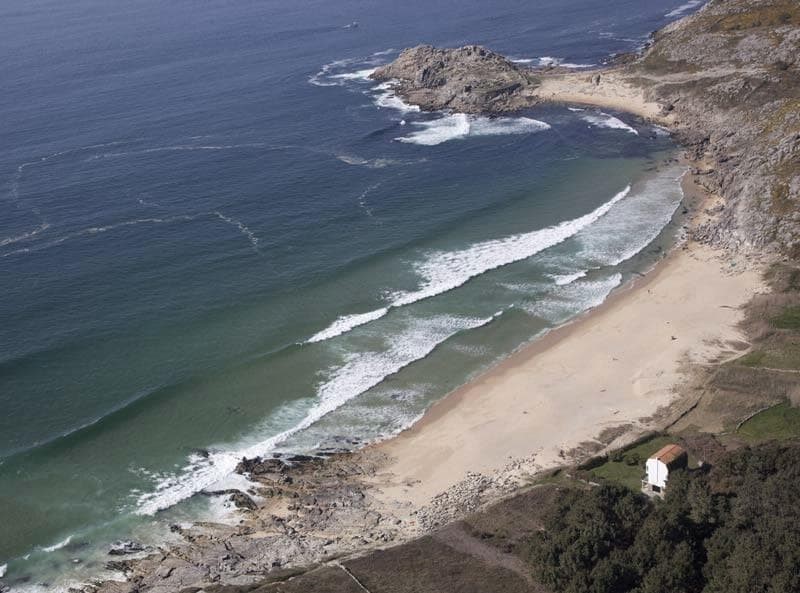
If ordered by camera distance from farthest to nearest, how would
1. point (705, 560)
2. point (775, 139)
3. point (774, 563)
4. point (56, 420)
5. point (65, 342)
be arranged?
point (775, 139) → point (65, 342) → point (56, 420) → point (705, 560) → point (774, 563)

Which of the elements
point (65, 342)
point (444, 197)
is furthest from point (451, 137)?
point (65, 342)

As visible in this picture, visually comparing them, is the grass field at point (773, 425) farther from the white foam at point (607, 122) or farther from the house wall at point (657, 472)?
the white foam at point (607, 122)

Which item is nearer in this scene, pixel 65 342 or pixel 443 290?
pixel 65 342

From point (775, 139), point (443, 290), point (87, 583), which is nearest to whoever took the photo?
point (87, 583)

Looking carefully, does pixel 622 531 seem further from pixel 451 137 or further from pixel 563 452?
pixel 451 137

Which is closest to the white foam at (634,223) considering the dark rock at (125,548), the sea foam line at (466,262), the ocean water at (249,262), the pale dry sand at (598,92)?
the ocean water at (249,262)
